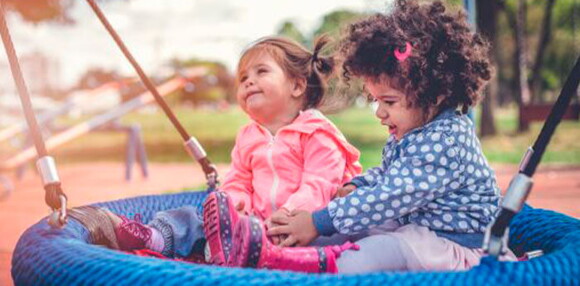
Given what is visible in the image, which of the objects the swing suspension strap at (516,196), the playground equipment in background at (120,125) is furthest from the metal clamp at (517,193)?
the playground equipment in background at (120,125)

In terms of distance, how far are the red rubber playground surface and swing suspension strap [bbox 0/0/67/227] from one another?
1177 mm

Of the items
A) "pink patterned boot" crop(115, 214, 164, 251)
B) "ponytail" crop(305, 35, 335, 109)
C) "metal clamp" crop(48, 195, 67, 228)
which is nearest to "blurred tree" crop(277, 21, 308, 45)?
"ponytail" crop(305, 35, 335, 109)

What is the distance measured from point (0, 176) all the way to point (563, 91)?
14.3 ft

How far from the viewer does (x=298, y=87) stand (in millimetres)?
2148

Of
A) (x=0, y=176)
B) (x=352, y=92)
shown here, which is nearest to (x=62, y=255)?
(x=352, y=92)

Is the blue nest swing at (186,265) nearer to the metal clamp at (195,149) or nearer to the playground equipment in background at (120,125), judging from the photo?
the metal clamp at (195,149)

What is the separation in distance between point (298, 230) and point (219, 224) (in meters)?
0.19

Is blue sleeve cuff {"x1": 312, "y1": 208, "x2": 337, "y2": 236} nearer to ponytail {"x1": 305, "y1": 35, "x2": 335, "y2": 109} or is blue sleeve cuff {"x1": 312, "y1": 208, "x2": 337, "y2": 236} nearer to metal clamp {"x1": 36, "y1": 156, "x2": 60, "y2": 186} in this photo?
metal clamp {"x1": 36, "y1": 156, "x2": 60, "y2": 186}

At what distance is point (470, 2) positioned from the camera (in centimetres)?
249

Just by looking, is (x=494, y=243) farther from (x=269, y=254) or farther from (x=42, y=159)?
(x=42, y=159)

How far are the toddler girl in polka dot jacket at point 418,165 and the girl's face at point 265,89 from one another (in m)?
0.47

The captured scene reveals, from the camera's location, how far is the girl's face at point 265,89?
6.73 feet

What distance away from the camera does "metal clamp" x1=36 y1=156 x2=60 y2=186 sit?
133 cm

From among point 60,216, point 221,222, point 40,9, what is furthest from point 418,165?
point 40,9
